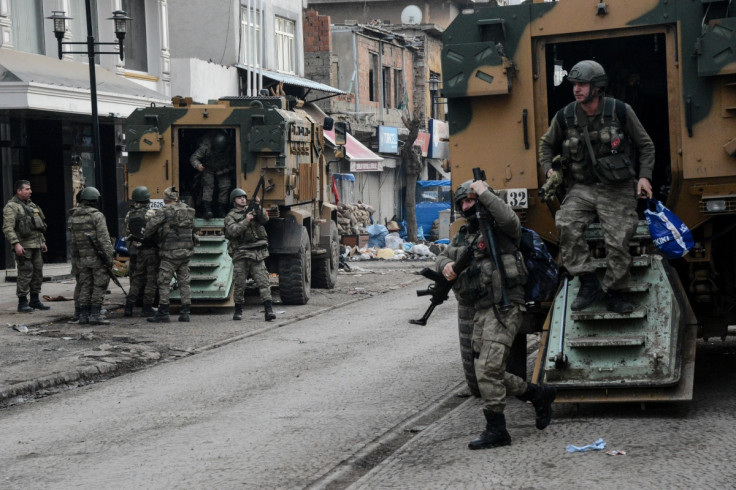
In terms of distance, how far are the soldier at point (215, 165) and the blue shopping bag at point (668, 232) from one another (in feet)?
31.5

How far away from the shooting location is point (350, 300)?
18.0 meters

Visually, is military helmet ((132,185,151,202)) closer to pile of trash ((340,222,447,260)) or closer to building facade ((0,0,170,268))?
building facade ((0,0,170,268))

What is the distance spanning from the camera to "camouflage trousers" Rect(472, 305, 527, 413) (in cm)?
723

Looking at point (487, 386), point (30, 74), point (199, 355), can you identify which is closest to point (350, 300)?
point (199, 355)

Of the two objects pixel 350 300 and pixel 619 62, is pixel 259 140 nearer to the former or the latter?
pixel 350 300

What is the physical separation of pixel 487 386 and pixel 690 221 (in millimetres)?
2639

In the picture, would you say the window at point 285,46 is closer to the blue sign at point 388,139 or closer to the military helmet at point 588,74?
the blue sign at point 388,139

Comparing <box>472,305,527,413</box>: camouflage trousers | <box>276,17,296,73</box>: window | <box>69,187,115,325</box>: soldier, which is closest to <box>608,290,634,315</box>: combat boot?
<box>472,305,527,413</box>: camouflage trousers

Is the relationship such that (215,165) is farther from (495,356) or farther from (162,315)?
(495,356)

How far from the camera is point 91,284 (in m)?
14.5

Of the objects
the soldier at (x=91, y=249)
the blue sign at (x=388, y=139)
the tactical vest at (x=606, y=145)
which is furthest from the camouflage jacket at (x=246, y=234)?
the blue sign at (x=388, y=139)

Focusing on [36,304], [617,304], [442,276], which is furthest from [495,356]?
[36,304]

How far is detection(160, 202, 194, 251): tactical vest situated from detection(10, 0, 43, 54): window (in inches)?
348

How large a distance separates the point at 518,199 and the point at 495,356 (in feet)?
7.60
